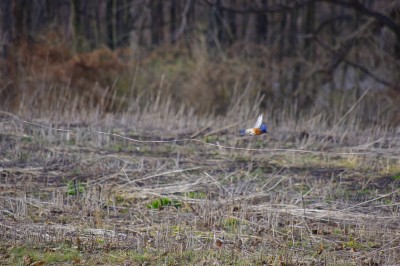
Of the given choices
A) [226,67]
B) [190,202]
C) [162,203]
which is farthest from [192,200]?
[226,67]

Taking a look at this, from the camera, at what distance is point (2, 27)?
16734 millimetres

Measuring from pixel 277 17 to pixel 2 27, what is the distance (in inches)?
372

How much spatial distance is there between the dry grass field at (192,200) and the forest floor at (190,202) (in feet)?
0.05

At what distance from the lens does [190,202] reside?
22.6 feet

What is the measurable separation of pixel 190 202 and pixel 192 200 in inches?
1.9

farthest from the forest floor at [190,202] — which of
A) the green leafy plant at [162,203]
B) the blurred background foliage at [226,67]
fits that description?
the blurred background foliage at [226,67]

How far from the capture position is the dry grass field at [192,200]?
5484 millimetres

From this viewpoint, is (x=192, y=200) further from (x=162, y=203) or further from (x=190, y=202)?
(x=162, y=203)

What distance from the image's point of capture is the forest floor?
547 centimetres

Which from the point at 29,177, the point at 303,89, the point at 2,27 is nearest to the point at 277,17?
the point at 303,89

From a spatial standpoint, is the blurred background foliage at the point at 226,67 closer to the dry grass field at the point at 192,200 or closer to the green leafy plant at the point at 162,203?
the dry grass field at the point at 192,200

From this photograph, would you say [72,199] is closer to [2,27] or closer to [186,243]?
[186,243]

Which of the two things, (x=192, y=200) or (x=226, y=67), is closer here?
(x=192, y=200)

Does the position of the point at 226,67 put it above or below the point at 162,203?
above
